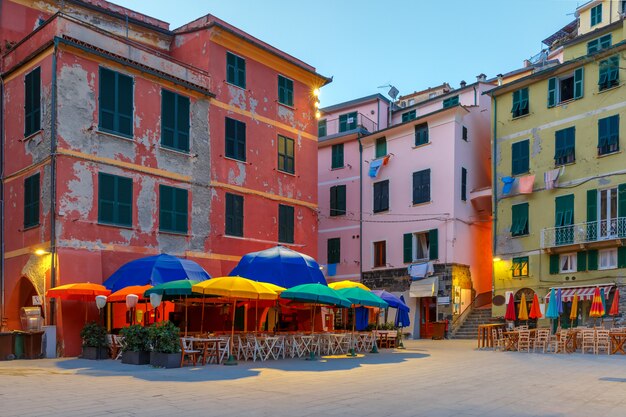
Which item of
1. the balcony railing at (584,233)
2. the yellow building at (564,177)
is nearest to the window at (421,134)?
the yellow building at (564,177)

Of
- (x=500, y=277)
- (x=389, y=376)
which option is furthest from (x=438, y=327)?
(x=389, y=376)

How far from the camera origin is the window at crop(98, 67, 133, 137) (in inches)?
822

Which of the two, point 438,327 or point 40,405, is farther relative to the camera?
point 438,327

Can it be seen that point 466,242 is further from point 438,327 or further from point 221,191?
point 221,191

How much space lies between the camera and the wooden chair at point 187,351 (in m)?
15.4

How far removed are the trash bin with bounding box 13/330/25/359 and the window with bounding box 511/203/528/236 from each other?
2387cm

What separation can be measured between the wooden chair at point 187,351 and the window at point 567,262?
20.3 m

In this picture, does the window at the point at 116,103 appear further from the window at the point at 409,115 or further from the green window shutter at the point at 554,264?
the window at the point at 409,115

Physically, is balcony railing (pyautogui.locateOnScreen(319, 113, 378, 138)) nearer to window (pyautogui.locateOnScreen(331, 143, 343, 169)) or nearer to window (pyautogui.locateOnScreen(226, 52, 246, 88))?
window (pyautogui.locateOnScreen(331, 143, 343, 169))

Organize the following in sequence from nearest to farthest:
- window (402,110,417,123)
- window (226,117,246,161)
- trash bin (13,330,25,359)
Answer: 1. trash bin (13,330,25,359)
2. window (226,117,246,161)
3. window (402,110,417,123)

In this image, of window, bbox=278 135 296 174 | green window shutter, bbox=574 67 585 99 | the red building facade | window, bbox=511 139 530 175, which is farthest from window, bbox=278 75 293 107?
green window shutter, bbox=574 67 585 99

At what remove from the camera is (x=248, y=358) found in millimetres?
18203

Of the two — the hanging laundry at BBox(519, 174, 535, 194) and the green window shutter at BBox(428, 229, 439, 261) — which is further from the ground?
the hanging laundry at BBox(519, 174, 535, 194)

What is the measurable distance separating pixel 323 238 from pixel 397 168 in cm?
689
